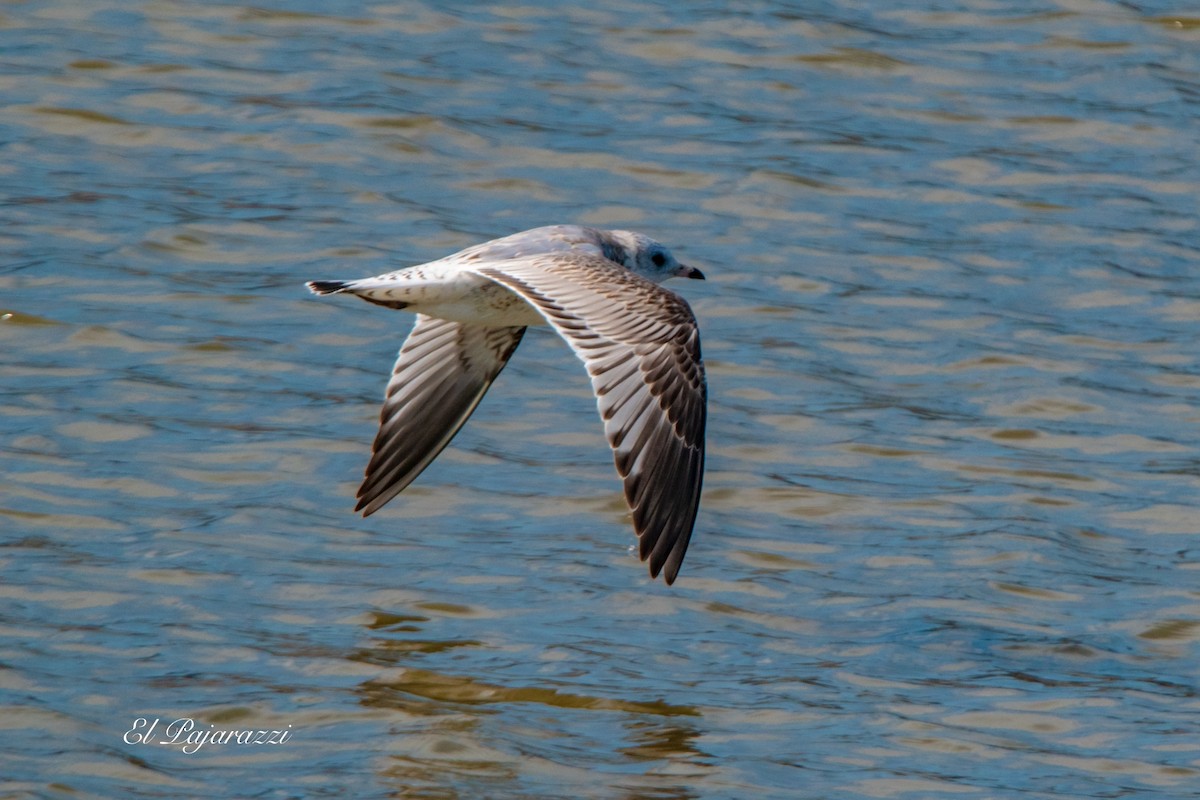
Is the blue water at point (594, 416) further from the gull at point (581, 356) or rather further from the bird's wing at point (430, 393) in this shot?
the gull at point (581, 356)

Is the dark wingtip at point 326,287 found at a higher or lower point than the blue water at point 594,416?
higher

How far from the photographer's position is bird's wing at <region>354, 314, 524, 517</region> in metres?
7.38

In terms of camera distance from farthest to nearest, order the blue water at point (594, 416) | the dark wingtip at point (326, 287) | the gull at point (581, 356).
Result: the dark wingtip at point (326, 287) → the gull at point (581, 356) → the blue water at point (594, 416)

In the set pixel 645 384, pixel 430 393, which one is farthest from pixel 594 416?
pixel 645 384

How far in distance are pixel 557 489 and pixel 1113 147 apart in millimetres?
5766

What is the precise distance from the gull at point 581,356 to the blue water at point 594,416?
43cm

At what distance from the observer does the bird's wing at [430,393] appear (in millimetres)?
7379

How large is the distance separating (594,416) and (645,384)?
2.52m

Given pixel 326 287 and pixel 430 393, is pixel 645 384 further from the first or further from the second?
pixel 430 393

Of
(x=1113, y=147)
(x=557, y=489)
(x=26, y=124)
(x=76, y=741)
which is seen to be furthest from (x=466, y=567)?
(x=1113, y=147)

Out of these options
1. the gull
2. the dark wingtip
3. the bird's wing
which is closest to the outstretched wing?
the gull

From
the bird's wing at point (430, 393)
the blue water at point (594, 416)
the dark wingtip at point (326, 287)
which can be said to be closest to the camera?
the blue water at point (594, 416)

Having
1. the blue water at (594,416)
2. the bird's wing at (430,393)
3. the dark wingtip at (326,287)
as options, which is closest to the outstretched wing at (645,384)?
the dark wingtip at (326,287)

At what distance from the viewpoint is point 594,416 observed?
8688 mm
